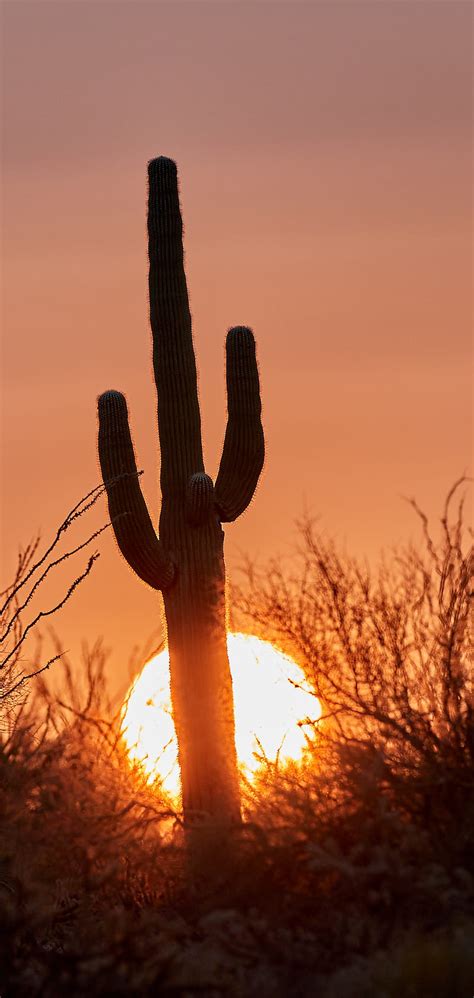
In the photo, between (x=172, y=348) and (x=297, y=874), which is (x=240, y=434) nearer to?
(x=172, y=348)

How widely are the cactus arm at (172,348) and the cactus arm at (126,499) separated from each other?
0.53 meters

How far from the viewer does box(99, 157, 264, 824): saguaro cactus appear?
1167cm

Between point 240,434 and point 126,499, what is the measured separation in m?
1.27

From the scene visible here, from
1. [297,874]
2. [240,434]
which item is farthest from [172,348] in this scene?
[297,874]

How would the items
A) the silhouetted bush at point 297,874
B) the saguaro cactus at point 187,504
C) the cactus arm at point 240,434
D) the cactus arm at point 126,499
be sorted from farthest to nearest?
1. the cactus arm at point 240,434
2. the saguaro cactus at point 187,504
3. the cactus arm at point 126,499
4. the silhouetted bush at point 297,874

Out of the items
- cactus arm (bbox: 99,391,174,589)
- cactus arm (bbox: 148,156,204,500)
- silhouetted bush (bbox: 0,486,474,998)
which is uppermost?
cactus arm (bbox: 148,156,204,500)

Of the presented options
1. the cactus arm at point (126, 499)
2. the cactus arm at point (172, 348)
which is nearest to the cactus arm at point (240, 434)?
the cactus arm at point (172, 348)

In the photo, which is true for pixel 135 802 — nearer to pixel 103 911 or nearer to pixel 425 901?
pixel 103 911

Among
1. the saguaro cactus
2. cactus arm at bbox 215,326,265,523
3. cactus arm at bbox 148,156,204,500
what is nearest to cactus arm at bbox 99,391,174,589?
the saguaro cactus

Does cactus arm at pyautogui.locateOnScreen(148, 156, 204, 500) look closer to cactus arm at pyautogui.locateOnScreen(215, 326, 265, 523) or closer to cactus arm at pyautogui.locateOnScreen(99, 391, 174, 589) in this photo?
cactus arm at pyautogui.locateOnScreen(215, 326, 265, 523)

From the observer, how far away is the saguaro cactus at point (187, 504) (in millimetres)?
11672

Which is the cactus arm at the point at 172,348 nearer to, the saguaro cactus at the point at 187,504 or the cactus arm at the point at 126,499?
the saguaro cactus at the point at 187,504

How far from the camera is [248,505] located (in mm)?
12383

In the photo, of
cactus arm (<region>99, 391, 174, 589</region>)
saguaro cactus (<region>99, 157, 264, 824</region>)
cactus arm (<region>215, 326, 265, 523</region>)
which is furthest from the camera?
cactus arm (<region>215, 326, 265, 523</region>)
